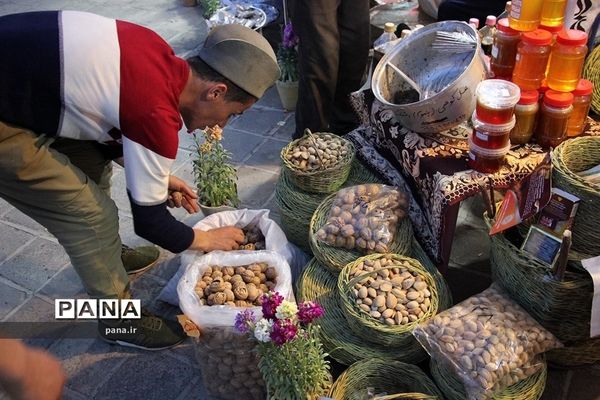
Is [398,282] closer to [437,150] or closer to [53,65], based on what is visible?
[437,150]

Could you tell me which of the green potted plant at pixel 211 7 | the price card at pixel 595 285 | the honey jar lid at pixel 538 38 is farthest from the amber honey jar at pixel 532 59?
the green potted plant at pixel 211 7

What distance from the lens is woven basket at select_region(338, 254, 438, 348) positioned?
196 centimetres

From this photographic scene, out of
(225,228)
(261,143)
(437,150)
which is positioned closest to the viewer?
(437,150)

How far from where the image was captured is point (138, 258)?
2.78 meters

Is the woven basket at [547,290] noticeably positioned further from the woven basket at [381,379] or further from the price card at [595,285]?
the woven basket at [381,379]

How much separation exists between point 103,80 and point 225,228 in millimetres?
862

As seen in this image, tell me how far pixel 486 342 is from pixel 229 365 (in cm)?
91

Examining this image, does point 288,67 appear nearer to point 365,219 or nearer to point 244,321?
point 365,219

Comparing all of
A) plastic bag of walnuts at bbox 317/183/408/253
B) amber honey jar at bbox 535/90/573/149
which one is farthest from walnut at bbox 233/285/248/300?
amber honey jar at bbox 535/90/573/149

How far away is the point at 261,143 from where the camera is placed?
372cm

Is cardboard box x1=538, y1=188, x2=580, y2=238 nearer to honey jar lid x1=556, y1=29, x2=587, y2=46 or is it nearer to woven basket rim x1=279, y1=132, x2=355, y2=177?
honey jar lid x1=556, y1=29, x2=587, y2=46

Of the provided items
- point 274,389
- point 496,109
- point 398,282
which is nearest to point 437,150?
point 496,109

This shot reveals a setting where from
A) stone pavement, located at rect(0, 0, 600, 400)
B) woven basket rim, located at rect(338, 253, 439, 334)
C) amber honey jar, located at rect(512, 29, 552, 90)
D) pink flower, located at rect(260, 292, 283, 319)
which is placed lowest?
stone pavement, located at rect(0, 0, 600, 400)

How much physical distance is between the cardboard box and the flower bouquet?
80cm
